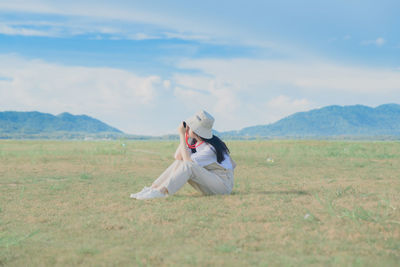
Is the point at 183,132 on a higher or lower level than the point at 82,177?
higher

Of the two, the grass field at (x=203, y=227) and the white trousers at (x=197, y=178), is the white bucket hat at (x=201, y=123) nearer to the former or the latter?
the white trousers at (x=197, y=178)

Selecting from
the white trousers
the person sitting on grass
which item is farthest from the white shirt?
the white trousers

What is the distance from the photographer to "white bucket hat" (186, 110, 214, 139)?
24.5 ft

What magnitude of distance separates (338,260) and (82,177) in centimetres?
960

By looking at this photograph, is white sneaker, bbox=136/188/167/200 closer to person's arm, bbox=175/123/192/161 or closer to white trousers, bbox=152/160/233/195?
white trousers, bbox=152/160/233/195

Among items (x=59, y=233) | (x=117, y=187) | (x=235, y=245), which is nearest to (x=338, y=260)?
(x=235, y=245)

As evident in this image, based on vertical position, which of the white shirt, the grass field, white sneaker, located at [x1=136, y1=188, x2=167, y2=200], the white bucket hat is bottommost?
the grass field

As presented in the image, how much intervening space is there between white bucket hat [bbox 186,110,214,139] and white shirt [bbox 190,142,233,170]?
0.26 meters

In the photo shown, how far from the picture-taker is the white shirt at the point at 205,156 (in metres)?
7.63

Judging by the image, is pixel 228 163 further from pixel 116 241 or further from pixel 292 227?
pixel 116 241

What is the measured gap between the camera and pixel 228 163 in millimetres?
7871

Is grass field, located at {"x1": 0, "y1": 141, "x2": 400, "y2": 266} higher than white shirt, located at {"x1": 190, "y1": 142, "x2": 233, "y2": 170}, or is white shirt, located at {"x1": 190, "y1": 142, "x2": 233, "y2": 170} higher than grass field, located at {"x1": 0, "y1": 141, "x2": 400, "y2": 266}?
white shirt, located at {"x1": 190, "y1": 142, "x2": 233, "y2": 170}

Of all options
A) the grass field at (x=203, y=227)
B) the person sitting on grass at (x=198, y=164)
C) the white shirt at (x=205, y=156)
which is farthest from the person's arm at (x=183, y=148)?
the grass field at (x=203, y=227)

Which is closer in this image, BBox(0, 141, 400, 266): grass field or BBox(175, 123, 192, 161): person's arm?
BBox(0, 141, 400, 266): grass field
